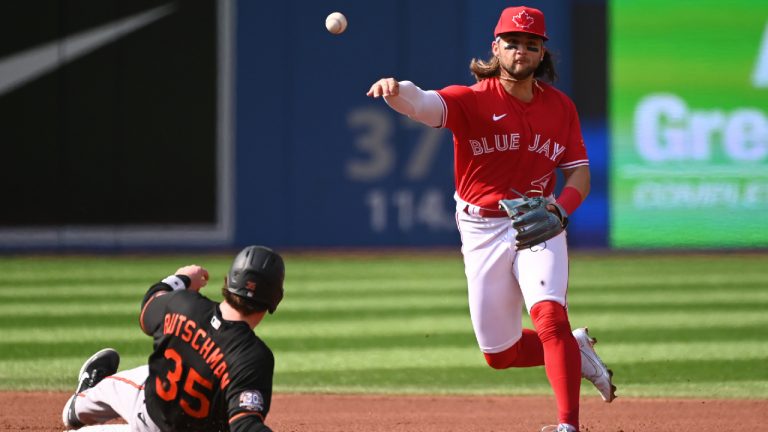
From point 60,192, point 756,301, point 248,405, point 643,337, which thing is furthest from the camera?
point 60,192

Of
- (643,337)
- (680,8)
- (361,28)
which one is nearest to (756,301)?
(643,337)

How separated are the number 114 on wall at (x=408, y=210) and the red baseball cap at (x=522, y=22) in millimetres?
10547

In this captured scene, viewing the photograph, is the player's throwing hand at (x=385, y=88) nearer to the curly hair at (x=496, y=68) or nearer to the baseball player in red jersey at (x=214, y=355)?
the curly hair at (x=496, y=68)

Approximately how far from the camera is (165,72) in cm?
1578

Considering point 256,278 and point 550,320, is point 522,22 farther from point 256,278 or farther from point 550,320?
point 256,278

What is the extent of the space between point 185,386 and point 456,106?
1914 mm

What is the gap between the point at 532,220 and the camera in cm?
519

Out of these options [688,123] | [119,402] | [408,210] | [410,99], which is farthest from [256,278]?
[688,123]

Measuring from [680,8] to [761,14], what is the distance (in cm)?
108

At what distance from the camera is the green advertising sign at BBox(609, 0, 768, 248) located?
51.4ft

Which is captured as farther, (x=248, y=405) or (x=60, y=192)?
(x=60, y=192)

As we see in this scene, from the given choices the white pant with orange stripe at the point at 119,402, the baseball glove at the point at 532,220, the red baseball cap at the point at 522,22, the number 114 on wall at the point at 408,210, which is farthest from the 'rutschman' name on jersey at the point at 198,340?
the number 114 on wall at the point at 408,210

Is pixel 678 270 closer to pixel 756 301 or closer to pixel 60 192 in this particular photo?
pixel 756 301

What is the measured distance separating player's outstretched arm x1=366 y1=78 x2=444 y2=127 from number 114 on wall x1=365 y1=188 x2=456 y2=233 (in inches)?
415
